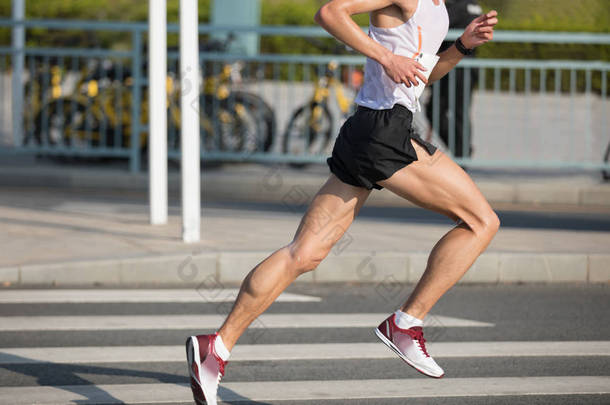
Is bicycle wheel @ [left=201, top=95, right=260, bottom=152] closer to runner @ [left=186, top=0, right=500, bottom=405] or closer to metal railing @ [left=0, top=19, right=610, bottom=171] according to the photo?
metal railing @ [left=0, top=19, right=610, bottom=171]

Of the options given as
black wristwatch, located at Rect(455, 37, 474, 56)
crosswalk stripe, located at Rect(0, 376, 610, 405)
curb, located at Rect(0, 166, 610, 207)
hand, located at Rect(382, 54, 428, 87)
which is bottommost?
curb, located at Rect(0, 166, 610, 207)

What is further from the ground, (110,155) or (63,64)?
(63,64)

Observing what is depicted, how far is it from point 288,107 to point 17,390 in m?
8.26

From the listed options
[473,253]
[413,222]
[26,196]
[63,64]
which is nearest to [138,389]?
[473,253]

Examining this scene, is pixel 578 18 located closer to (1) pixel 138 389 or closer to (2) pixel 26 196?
(2) pixel 26 196

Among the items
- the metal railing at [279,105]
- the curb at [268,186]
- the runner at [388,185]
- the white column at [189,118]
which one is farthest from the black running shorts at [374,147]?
the metal railing at [279,105]

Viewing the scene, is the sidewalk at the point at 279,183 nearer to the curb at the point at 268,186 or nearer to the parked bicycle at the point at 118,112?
the curb at the point at 268,186

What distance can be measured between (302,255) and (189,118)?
3.62 meters

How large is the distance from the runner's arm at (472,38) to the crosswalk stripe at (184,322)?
1865mm

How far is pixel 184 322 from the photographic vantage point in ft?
18.3

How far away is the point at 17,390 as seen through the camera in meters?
4.20

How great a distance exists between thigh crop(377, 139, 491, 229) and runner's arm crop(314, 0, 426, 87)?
280mm

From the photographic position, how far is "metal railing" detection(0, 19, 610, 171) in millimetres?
10789

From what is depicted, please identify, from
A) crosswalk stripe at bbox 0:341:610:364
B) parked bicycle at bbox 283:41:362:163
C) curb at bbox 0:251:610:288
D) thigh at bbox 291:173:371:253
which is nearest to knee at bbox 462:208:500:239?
thigh at bbox 291:173:371:253
